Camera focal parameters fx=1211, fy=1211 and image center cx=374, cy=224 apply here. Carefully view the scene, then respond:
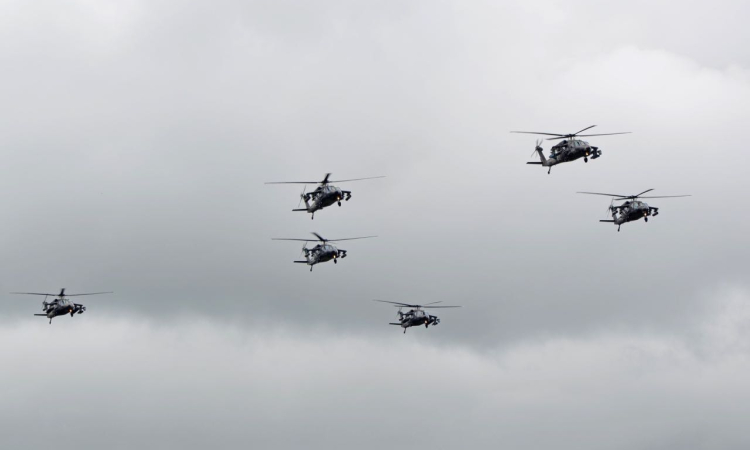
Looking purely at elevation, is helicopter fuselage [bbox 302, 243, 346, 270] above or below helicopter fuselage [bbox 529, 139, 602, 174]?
below

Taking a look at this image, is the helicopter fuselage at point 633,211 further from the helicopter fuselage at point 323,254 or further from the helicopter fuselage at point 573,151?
the helicopter fuselage at point 323,254

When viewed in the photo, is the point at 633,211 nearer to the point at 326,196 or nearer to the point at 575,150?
the point at 575,150

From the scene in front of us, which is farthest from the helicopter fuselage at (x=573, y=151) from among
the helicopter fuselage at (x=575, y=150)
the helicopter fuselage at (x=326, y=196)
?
the helicopter fuselage at (x=326, y=196)

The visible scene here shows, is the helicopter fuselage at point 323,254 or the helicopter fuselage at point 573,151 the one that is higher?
the helicopter fuselage at point 573,151

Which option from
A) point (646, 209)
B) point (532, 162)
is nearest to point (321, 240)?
point (532, 162)

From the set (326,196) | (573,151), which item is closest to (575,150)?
(573,151)

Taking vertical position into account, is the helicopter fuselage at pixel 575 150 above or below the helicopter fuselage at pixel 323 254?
above

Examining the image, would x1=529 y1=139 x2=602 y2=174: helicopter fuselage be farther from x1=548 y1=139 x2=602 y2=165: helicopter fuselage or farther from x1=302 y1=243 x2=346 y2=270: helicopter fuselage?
x1=302 y1=243 x2=346 y2=270: helicopter fuselage

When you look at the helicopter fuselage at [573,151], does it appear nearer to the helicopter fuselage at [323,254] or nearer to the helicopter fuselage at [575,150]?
the helicopter fuselage at [575,150]

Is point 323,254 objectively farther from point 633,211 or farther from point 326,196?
point 633,211

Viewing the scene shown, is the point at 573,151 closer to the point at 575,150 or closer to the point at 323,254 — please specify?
the point at 575,150

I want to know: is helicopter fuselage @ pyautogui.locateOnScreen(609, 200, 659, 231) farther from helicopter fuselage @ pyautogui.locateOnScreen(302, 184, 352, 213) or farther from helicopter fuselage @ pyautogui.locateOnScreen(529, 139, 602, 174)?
helicopter fuselage @ pyautogui.locateOnScreen(302, 184, 352, 213)

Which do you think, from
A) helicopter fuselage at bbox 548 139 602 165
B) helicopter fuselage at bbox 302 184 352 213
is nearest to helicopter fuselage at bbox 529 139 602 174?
helicopter fuselage at bbox 548 139 602 165

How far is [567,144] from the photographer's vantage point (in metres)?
176
